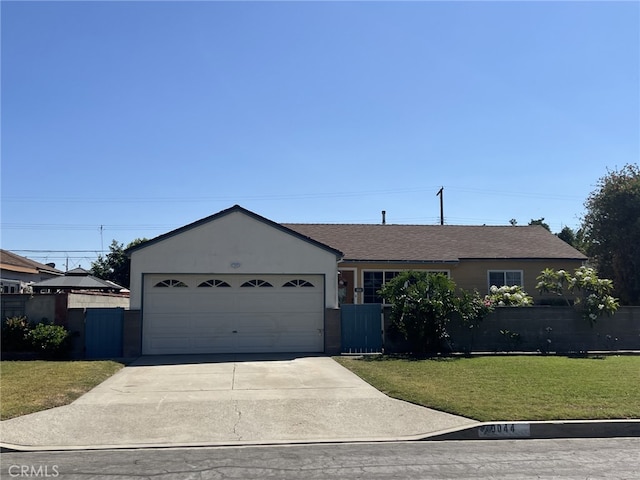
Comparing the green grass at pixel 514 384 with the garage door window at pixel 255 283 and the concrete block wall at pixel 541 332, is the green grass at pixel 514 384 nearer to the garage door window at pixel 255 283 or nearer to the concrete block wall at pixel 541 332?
the concrete block wall at pixel 541 332

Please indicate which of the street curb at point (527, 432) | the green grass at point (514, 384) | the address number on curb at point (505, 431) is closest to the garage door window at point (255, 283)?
the green grass at point (514, 384)

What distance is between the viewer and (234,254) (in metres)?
17.6

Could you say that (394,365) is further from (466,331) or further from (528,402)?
(528,402)

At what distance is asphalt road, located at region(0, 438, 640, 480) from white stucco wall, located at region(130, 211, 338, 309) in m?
10.2

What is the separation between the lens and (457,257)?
22734 mm

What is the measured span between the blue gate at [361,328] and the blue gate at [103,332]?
21.5ft

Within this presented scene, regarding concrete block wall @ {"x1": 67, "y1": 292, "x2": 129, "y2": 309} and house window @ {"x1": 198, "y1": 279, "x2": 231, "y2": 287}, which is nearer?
concrete block wall @ {"x1": 67, "y1": 292, "x2": 129, "y2": 309}

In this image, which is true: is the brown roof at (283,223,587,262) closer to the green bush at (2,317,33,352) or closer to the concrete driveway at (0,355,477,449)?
the concrete driveway at (0,355,477,449)

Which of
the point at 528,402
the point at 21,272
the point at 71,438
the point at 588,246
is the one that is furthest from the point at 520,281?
the point at 21,272

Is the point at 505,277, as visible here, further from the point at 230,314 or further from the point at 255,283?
the point at 230,314

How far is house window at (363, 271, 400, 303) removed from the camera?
2247 centimetres

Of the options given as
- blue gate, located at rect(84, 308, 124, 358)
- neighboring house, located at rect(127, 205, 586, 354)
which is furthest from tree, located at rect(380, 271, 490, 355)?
blue gate, located at rect(84, 308, 124, 358)

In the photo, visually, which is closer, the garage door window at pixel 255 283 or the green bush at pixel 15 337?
the green bush at pixel 15 337

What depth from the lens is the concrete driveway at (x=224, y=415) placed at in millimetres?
8055
